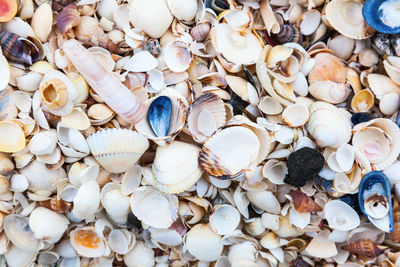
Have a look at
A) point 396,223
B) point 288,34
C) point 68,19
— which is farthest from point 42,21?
point 396,223

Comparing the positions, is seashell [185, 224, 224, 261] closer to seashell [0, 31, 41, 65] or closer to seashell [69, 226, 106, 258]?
seashell [69, 226, 106, 258]

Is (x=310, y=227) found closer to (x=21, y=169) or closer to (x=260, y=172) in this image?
(x=260, y=172)

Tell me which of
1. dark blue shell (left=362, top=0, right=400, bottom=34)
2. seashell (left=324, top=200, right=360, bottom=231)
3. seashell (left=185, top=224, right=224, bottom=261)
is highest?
dark blue shell (left=362, top=0, right=400, bottom=34)

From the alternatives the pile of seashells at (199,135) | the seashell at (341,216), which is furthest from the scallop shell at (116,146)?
the seashell at (341,216)

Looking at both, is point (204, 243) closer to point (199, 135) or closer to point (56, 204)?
point (199, 135)

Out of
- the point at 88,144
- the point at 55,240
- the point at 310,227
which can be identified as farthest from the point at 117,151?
the point at 310,227

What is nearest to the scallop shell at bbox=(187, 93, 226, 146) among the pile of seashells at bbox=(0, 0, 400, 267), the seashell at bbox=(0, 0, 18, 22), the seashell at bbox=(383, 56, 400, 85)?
the pile of seashells at bbox=(0, 0, 400, 267)

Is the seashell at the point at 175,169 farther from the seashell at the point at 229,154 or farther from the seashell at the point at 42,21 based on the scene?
the seashell at the point at 42,21
